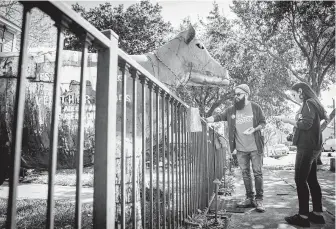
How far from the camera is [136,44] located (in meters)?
18.1

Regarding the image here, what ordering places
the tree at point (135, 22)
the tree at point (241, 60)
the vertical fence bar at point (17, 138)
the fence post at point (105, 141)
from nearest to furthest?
the vertical fence bar at point (17, 138) < the fence post at point (105, 141) < the tree at point (241, 60) < the tree at point (135, 22)

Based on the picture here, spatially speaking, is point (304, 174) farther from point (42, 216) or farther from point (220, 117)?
point (42, 216)

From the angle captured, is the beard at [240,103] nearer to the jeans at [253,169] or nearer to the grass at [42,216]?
the jeans at [253,169]

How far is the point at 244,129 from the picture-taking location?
4.57 meters

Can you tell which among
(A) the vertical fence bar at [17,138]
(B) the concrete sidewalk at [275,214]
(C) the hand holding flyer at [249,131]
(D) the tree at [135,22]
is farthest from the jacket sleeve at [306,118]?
(D) the tree at [135,22]

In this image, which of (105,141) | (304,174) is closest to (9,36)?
(304,174)

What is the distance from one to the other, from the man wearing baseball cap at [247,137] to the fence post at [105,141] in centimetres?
341

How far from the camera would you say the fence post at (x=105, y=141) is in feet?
3.75

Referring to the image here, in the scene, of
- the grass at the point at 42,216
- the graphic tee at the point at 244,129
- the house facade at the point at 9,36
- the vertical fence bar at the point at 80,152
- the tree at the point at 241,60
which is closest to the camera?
the vertical fence bar at the point at 80,152

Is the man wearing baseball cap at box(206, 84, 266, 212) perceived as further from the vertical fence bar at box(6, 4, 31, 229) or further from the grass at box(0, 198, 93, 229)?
the vertical fence bar at box(6, 4, 31, 229)

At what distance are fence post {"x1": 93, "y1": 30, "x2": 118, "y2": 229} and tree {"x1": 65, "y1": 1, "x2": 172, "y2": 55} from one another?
57.0ft

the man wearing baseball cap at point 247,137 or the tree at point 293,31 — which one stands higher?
the tree at point 293,31

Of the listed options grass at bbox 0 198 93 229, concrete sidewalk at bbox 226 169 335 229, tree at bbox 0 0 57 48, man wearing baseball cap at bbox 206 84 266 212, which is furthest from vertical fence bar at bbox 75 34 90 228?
tree at bbox 0 0 57 48

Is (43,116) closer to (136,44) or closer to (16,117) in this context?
(16,117)
